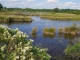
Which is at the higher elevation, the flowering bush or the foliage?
the flowering bush

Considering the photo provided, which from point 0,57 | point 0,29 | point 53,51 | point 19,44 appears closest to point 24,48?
point 19,44

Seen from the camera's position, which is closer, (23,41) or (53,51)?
(23,41)

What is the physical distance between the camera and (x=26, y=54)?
873 centimetres

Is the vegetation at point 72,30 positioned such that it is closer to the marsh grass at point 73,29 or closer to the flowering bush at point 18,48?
the marsh grass at point 73,29

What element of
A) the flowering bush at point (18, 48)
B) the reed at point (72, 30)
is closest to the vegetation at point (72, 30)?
the reed at point (72, 30)

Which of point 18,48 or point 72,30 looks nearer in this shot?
point 18,48

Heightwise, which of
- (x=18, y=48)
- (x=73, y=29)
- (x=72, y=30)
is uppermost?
(x=18, y=48)

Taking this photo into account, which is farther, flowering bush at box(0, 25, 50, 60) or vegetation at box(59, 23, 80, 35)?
vegetation at box(59, 23, 80, 35)

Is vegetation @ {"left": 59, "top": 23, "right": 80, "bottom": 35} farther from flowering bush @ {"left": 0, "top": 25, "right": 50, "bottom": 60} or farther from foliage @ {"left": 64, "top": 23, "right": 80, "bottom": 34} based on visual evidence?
flowering bush @ {"left": 0, "top": 25, "right": 50, "bottom": 60}

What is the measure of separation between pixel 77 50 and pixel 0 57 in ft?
49.6

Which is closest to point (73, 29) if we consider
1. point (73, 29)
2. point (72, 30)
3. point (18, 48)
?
point (73, 29)

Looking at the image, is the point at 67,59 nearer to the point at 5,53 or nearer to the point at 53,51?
the point at 53,51

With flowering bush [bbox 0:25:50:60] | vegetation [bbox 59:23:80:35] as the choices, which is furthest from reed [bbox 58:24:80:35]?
flowering bush [bbox 0:25:50:60]

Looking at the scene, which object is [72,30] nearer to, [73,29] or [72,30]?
[72,30]
